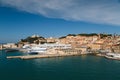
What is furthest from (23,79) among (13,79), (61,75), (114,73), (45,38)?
(45,38)

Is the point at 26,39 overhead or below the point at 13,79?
overhead

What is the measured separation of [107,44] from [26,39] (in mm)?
39853

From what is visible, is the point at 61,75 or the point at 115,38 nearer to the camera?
the point at 61,75

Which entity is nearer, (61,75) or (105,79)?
(105,79)

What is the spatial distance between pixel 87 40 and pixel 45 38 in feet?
75.6

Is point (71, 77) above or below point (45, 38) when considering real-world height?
→ below

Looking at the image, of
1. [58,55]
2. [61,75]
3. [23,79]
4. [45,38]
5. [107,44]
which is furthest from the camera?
[45,38]

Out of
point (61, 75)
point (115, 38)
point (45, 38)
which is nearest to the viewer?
point (61, 75)

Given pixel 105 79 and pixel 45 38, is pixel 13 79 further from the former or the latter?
pixel 45 38

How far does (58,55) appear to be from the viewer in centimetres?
5247

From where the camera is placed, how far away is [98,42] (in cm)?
6994

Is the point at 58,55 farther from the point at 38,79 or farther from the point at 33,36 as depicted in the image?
the point at 33,36

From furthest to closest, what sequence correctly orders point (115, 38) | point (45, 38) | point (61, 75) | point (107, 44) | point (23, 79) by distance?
→ point (45, 38) < point (115, 38) < point (107, 44) < point (61, 75) < point (23, 79)

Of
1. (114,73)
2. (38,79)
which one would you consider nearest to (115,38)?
(114,73)
